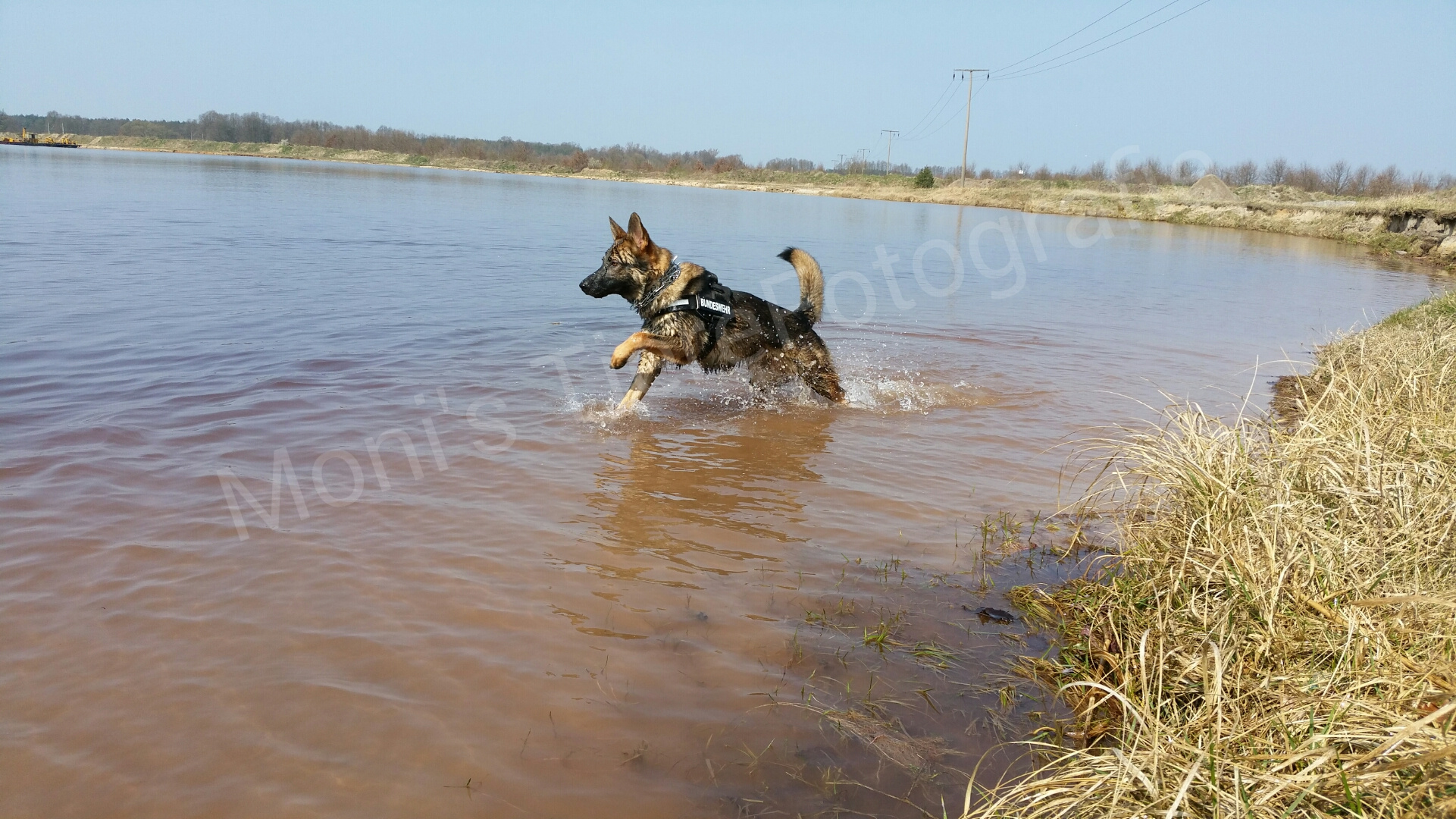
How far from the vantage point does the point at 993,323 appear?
13.1m

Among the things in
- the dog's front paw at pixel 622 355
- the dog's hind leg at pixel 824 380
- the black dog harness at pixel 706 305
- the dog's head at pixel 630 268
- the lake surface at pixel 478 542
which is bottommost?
the lake surface at pixel 478 542

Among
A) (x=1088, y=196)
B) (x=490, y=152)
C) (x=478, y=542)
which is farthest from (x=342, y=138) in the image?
(x=478, y=542)

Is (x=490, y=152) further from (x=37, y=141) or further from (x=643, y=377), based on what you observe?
(x=643, y=377)

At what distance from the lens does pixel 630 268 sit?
725 centimetres

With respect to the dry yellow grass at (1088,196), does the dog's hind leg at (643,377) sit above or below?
below

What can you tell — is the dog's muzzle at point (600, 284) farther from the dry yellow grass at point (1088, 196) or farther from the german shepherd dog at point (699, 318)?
the dry yellow grass at point (1088, 196)

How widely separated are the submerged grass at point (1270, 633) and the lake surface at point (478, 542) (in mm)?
490

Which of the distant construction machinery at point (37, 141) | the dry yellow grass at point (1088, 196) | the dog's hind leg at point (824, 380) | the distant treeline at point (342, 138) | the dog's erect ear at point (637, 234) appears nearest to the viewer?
the dog's erect ear at point (637, 234)

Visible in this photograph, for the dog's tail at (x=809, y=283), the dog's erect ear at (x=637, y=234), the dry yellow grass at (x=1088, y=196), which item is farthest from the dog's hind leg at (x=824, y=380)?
the dry yellow grass at (x=1088, y=196)

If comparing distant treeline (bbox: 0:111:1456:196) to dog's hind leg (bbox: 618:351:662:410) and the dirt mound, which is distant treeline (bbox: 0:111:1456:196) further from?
dog's hind leg (bbox: 618:351:662:410)

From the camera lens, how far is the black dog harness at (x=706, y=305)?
713 centimetres

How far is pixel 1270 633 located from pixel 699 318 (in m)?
5.17

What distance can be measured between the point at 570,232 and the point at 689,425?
19.1m

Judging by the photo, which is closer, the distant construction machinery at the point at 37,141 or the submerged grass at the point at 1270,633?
the submerged grass at the point at 1270,633
